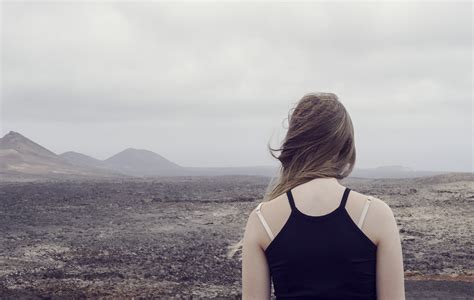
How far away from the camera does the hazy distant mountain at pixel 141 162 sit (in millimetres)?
87438

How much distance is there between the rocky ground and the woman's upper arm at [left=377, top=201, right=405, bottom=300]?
690 centimetres

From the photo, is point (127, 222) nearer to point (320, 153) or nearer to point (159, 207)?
point (159, 207)

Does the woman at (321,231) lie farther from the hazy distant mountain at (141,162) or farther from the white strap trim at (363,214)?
the hazy distant mountain at (141,162)

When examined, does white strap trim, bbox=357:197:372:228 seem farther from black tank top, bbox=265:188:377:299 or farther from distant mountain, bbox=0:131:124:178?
distant mountain, bbox=0:131:124:178

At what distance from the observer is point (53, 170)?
44969 mm

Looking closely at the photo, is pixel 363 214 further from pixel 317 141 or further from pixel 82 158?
pixel 82 158

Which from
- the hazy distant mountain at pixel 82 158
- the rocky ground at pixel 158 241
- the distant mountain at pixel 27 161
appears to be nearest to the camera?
the rocky ground at pixel 158 241

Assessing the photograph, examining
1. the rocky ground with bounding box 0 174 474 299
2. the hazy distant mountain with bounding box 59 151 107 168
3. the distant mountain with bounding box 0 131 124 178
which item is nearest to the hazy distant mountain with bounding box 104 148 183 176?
the hazy distant mountain with bounding box 59 151 107 168


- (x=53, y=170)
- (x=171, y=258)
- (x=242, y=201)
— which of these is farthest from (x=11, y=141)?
(x=171, y=258)

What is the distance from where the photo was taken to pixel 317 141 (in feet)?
6.64

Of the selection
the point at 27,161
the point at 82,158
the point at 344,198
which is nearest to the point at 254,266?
the point at 344,198

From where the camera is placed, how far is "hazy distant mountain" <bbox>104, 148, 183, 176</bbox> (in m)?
87.4

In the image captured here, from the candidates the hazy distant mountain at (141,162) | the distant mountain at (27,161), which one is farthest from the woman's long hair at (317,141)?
the hazy distant mountain at (141,162)

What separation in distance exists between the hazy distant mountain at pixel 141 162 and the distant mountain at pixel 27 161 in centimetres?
3061
